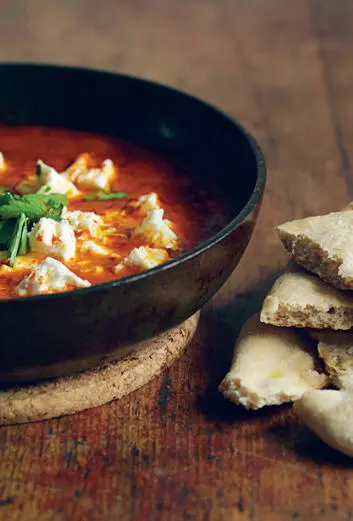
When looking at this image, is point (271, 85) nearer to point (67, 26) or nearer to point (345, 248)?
point (67, 26)

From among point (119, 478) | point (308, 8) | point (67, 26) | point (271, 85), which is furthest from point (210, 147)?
point (308, 8)

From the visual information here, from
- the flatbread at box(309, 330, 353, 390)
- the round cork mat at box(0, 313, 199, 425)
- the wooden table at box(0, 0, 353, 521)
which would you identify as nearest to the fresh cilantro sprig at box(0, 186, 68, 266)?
the round cork mat at box(0, 313, 199, 425)

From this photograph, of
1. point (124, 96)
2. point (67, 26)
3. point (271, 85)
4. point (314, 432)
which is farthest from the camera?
point (67, 26)

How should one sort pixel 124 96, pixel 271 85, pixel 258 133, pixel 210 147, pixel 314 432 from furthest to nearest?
pixel 271 85 < pixel 258 133 < pixel 124 96 < pixel 210 147 < pixel 314 432

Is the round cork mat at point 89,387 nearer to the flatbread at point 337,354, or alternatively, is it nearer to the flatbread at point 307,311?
the flatbread at point 307,311

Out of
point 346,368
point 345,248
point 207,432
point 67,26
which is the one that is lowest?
point 67,26

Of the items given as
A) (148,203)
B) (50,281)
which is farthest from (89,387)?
(148,203)

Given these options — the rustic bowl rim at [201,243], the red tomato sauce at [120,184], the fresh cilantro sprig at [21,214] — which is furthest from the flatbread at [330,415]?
the fresh cilantro sprig at [21,214]
